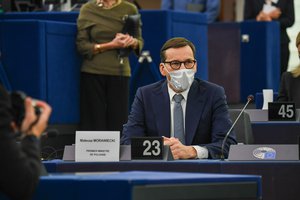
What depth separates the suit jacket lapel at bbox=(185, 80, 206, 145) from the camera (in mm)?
7930

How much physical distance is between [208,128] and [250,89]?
827cm

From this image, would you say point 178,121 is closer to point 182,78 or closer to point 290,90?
point 182,78

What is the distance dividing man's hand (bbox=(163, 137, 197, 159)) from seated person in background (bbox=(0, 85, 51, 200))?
107 inches

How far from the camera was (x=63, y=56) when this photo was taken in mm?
11945

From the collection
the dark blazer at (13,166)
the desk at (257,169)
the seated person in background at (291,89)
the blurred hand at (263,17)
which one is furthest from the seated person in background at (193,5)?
the dark blazer at (13,166)

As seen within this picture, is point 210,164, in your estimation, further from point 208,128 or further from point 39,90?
point 39,90

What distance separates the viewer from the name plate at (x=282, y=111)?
9.54 meters

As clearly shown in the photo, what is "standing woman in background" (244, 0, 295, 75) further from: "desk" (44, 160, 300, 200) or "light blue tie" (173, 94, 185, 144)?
"desk" (44, 160, 300, 200)

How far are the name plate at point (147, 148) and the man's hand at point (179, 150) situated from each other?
364 millimetres

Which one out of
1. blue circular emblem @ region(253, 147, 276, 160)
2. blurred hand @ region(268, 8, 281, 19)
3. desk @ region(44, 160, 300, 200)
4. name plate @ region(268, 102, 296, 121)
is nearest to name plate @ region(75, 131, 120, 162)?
desk @ region(44, 160, 300, 200)

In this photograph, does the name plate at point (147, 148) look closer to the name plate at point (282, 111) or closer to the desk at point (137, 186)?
the desk at point (137, 186)

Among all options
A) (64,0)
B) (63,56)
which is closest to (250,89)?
(64,0)

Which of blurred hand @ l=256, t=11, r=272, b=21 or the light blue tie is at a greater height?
blurred hand @ l=256, t=11, r=272, b=21

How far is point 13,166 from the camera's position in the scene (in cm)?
446
